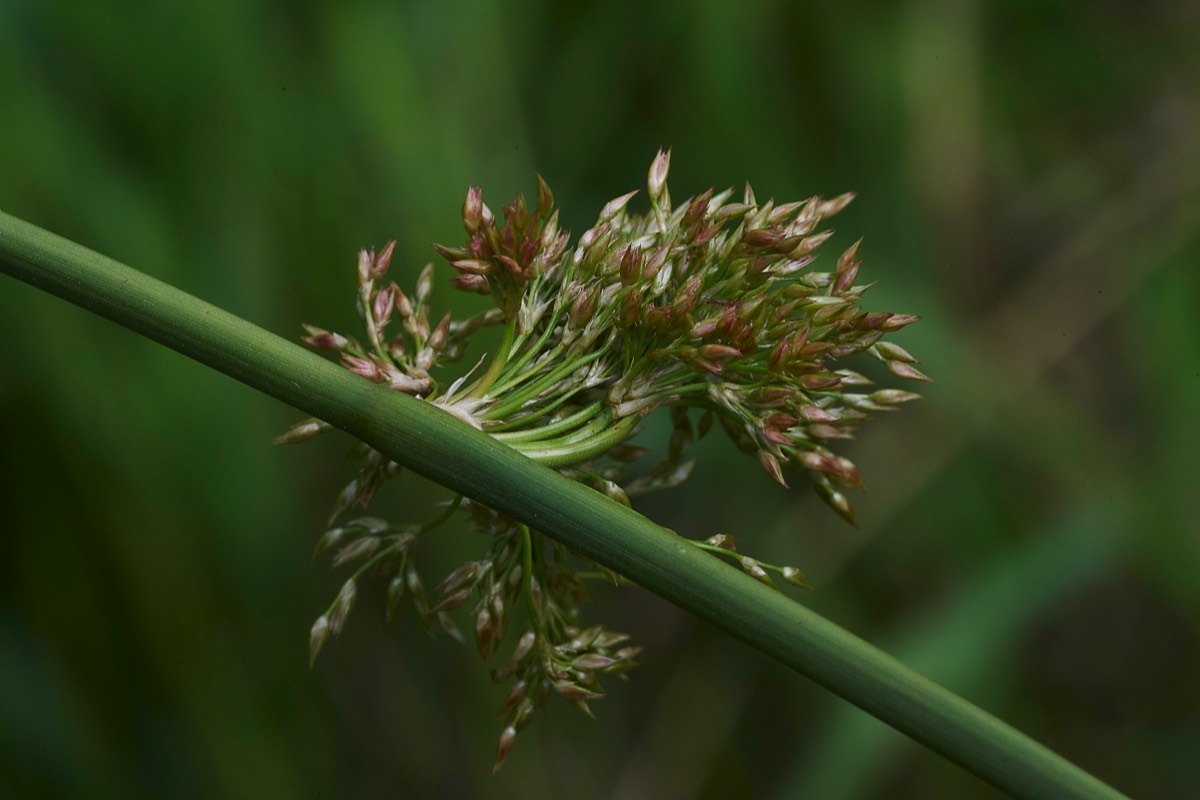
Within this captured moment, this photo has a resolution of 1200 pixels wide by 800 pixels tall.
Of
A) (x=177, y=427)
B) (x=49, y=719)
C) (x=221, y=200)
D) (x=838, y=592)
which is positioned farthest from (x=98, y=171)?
(x=838, y=592)

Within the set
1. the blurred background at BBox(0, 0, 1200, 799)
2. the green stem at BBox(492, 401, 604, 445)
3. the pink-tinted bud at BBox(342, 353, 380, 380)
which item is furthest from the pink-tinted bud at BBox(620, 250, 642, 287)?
the blurred background at BBox(0, 0, 1200, 799)

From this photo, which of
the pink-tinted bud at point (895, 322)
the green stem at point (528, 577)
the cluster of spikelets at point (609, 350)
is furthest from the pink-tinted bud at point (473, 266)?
the pink-tinted bud at point (895, 322)

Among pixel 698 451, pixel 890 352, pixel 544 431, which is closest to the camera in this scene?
pixel 544 431

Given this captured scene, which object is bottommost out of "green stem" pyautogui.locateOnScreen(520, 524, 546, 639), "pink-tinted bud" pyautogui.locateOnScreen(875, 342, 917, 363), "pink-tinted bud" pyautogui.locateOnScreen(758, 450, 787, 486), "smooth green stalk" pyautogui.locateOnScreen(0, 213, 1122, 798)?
"green stem" pyautogui.locateOnScreen(520, 524, 546, 639)

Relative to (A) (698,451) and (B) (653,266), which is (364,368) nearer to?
(B) (653,266)

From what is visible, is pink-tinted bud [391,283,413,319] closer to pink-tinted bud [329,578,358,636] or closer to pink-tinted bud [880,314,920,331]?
pink-tinted bud [329,578,358,636]

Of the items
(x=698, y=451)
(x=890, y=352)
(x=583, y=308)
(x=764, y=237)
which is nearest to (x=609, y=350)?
(x=583, y=308)

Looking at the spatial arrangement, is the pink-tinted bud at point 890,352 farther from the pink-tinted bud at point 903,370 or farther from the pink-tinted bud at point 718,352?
the pink-tinted bud at point 718,352
